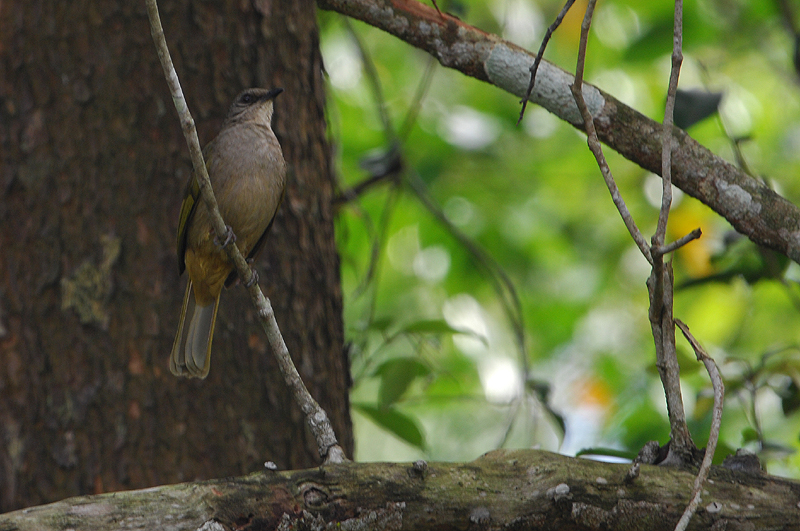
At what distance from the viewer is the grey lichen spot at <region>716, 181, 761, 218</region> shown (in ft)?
7.72

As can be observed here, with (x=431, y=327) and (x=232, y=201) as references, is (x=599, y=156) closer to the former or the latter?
(x=431, y=327)

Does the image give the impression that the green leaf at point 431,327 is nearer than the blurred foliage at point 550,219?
Yes

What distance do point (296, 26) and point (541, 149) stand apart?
3.24 meters

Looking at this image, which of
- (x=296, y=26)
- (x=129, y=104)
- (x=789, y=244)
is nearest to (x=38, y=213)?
(x=129, y=104)

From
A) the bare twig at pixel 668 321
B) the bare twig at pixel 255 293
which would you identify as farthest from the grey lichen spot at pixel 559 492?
the bare twig at pixel 255 293

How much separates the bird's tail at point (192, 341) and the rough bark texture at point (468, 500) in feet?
3.37

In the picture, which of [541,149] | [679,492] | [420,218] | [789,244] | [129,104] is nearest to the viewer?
[679,492]

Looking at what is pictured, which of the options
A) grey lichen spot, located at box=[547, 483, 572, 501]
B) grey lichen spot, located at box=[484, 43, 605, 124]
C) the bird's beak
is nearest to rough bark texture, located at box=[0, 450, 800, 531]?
grey lichen spot, located at box=[547, 483, 572, 501]

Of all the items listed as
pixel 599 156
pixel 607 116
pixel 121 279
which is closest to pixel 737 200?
pixel 607 116

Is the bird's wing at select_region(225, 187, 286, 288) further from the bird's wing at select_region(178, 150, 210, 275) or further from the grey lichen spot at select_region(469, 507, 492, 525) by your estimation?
the grey lichen spot at select_region(469, 507, 492, 525)

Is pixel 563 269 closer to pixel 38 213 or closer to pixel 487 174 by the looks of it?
pixel 487 174

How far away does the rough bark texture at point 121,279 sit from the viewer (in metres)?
2.70

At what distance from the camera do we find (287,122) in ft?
10.6

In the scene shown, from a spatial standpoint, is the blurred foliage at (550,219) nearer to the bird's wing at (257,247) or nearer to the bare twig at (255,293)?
the bird's wing at (257,247)
